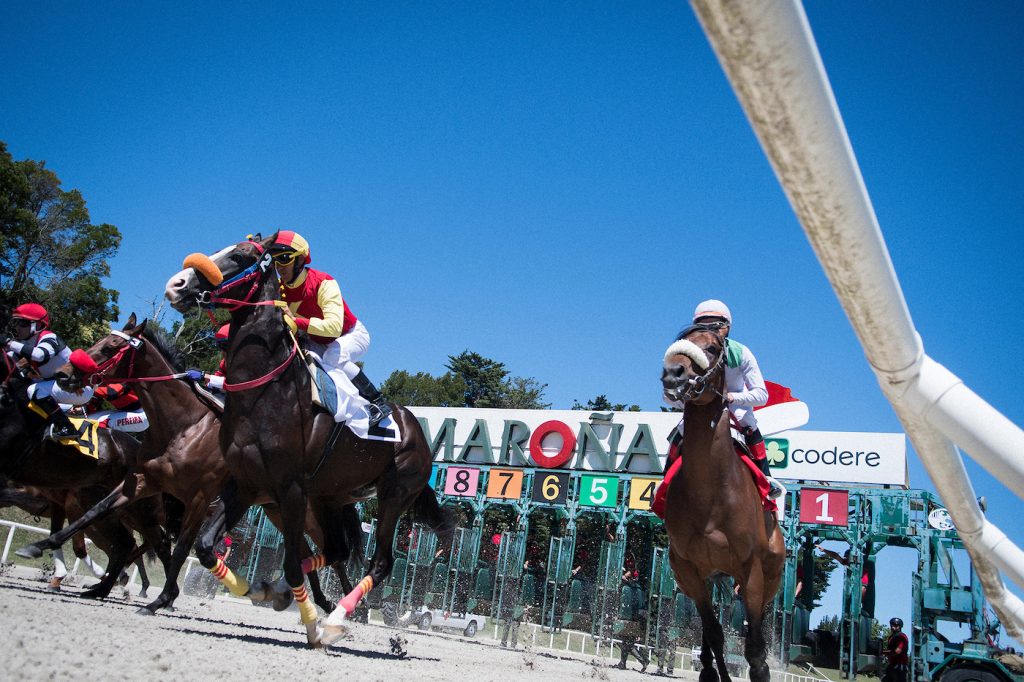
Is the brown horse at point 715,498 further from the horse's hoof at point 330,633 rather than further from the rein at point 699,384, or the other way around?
the horse's hoof at point 330,633

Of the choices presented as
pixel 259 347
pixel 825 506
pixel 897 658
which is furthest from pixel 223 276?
pixel 825 506

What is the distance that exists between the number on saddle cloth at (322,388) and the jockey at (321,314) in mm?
325

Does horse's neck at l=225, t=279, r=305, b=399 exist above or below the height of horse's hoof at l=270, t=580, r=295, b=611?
above

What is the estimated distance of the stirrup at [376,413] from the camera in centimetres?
722

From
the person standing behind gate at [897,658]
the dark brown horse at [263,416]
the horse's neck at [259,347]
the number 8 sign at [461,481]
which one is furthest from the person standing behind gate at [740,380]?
the number 8 sign at [461,481]

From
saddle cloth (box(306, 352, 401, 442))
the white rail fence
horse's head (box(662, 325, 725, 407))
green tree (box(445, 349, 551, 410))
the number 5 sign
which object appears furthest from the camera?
green tree (box(445, 349, 551, 410))

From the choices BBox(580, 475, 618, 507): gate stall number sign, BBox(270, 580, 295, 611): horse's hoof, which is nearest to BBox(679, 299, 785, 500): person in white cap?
BBox(270, 580, 295, 611): horse's hoof

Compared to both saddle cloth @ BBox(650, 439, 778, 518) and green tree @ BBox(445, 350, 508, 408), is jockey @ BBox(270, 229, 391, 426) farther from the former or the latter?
green tree @ BBox(445, 350, 508, 408)

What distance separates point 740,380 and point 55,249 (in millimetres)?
31165

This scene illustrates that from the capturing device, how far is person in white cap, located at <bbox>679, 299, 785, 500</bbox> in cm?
622

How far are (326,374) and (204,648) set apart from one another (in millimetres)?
2710

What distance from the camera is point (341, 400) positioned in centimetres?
658

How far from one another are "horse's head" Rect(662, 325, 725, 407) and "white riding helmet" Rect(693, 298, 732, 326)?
503 mm

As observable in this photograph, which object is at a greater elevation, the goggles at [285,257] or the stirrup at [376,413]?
the goggles at [285,257]
